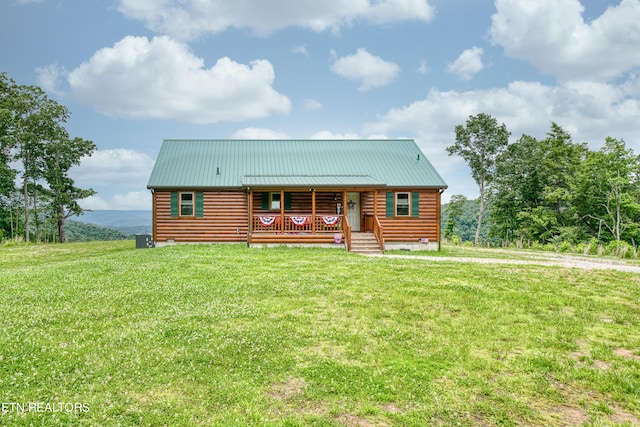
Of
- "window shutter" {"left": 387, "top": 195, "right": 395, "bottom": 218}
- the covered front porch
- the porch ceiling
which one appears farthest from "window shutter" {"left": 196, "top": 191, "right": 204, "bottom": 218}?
"window shutter" {"left": 387, "top": 195, "right": 395, "bottom": 218}

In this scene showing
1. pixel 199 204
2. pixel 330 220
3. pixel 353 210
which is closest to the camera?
pixel 330 220

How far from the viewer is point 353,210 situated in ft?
81.4

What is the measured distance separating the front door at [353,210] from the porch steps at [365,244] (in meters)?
2.32

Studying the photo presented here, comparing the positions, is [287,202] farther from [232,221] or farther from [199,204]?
[199,204]

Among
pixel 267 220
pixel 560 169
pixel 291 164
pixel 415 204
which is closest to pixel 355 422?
pixel 267 220

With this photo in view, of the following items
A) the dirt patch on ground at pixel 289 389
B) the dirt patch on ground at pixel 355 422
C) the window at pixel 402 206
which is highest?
the window at pixel 402 206

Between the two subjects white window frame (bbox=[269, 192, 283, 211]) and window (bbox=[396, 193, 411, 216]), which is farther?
white window frame (bbox=[269, 192, 283, 211])

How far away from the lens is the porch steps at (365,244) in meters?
20.6

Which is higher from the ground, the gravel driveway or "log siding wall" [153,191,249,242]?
"log siding wall" [153,191,249,242]

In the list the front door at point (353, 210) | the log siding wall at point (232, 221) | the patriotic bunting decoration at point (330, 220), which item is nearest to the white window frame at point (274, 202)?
the log siding wall at point (232, 221)

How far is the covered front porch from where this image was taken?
2159 cm

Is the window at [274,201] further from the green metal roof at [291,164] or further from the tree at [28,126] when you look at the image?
the tree at [28,126]

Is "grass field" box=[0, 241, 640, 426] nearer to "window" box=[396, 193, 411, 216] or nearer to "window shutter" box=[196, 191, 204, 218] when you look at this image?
"window shutter" box=[196, 191, 204, 218]

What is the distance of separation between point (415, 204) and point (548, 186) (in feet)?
80.4
